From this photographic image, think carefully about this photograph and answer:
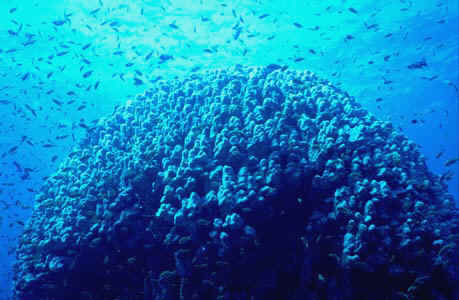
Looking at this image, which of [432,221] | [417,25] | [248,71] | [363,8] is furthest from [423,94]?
[432,221]

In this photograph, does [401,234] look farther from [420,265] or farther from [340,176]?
[340,176]

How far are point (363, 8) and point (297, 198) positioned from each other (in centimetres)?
1800

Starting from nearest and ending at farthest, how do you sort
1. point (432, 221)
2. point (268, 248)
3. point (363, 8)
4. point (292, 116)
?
point (432, 221)
point (268, 248)
point (292, 116)
point (363, 8)

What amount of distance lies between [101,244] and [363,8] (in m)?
19.6

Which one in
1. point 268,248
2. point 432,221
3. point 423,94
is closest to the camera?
point 432,221

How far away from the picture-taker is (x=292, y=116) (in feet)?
20.5

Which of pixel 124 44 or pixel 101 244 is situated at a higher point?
pixel 124 44

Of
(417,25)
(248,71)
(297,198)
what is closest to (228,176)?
(297,198)

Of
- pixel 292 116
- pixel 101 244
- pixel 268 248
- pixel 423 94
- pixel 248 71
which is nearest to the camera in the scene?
pixel 268 248

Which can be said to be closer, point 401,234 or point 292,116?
point 401,234

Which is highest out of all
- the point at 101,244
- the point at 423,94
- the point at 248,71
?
the point at 423,94

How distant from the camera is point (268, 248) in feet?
16.2

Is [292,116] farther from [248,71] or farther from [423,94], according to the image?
[423,94]

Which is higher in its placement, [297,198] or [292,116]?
[292,116]
